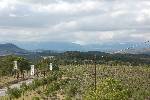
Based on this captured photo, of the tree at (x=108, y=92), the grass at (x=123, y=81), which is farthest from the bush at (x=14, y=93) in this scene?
the tree at (x=108, y=92)

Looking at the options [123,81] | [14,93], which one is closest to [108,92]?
[14,93]

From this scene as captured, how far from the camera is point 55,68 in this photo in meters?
134

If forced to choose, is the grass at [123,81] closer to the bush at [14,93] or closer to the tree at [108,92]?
the bush at [14,93]

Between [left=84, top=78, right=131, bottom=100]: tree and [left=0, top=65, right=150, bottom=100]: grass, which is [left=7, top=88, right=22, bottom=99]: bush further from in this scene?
[left=84, top=78, right=131, bottom=100]: tree

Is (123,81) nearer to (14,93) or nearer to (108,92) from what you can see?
(14,93)

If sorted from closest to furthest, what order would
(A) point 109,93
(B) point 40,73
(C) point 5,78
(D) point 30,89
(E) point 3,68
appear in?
1. (A) point 109,93
2. (D) point 30,89
3. (E) point 3,68
4. (C) point 5,78
5. (B) point 40,73

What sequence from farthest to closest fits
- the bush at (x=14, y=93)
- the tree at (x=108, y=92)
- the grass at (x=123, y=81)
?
Answer: the grass at (x=123, y=81) < the bush at (x=14, y=93) < the tree at (x=108, y=92)

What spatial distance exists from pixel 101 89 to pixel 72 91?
29.3 m

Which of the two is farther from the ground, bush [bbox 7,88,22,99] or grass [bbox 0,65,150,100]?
bush [bbox 7,88,22,99]

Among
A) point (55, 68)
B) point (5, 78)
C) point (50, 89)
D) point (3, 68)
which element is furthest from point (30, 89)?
point (55, 68)

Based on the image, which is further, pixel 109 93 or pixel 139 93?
pixel 139 93

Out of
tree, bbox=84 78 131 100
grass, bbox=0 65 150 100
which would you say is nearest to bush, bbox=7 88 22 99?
grass, bbox=0 65 150 100

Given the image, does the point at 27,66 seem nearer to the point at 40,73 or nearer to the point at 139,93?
the point at 40,73

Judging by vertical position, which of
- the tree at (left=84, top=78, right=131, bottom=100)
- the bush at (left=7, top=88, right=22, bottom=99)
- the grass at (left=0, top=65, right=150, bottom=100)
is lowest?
the grass at (left=0, top=65, right=150, bottom=100)
